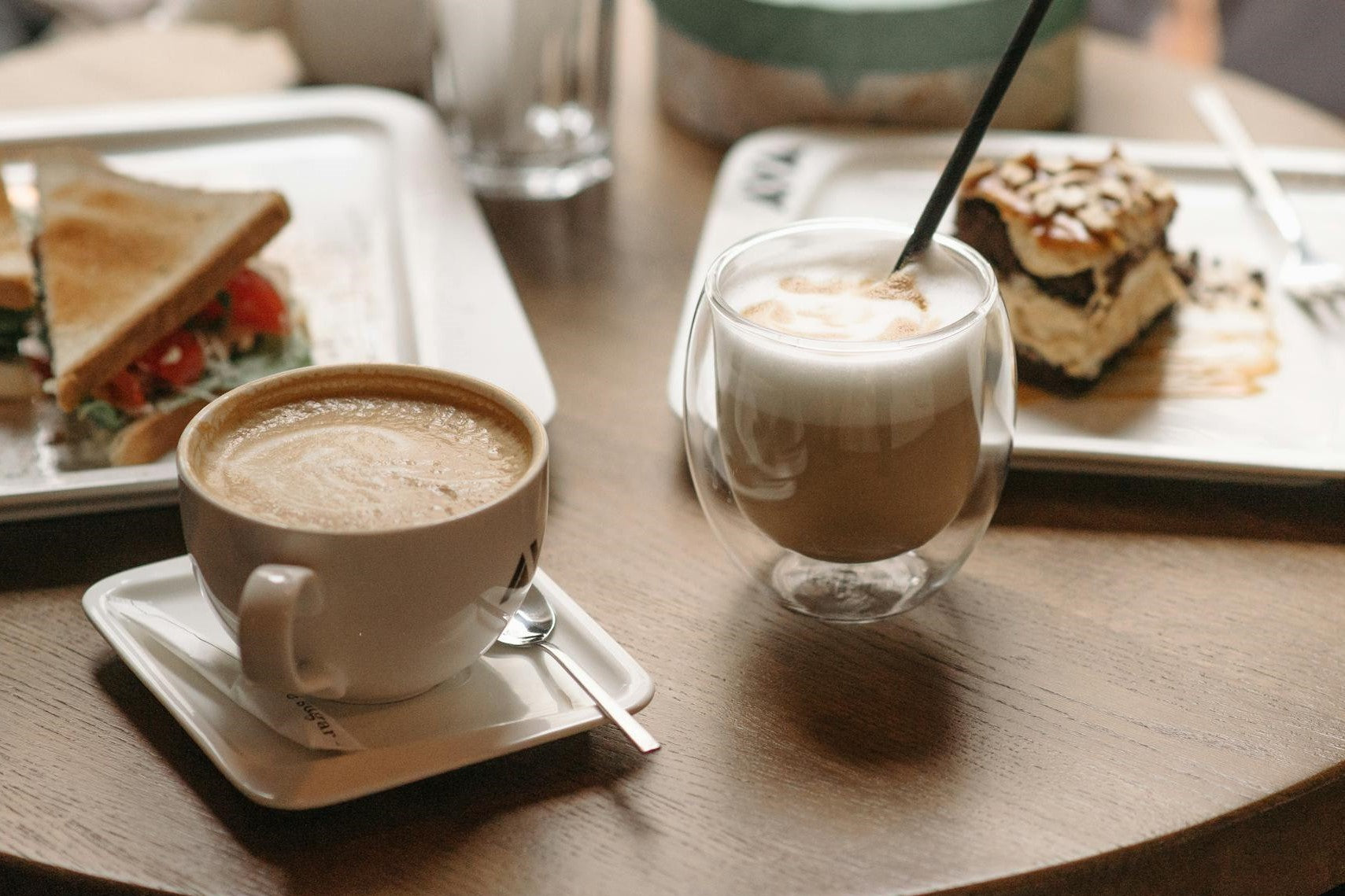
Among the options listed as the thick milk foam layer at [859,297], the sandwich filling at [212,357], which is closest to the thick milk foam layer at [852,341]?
the thick milk foam layer at [859,297]

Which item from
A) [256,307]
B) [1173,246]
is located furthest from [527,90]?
[1173,246]

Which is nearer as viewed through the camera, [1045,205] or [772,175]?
[1045,205]

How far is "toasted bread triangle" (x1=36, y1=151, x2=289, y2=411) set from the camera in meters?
1.06

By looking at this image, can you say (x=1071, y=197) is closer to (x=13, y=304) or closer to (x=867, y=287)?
(x=867, y=287)

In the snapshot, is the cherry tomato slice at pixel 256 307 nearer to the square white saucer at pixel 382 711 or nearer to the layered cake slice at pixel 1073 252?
the square white saucer at pixel 382 711

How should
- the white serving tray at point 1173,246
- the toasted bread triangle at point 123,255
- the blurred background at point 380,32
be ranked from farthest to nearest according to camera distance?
the blurred background at point 380,32
the toasted bread triangle at point 123,255
the white serving tray at point 1173,246

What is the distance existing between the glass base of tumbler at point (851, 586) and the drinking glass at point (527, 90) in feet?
2.45

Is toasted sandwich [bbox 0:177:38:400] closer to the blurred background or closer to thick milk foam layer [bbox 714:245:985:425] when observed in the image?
the blurred background

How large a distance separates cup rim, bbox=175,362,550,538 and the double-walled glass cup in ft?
0.45

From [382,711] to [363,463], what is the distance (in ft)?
0.43

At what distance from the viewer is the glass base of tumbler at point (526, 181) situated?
58.1 inches

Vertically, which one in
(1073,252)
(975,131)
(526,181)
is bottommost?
(526,181)

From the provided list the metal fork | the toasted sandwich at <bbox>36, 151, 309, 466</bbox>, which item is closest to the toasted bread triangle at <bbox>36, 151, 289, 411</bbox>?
the toasted sandwich at <bbox>36, 151, 309, 466</bbox>

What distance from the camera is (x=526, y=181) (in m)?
1.48
